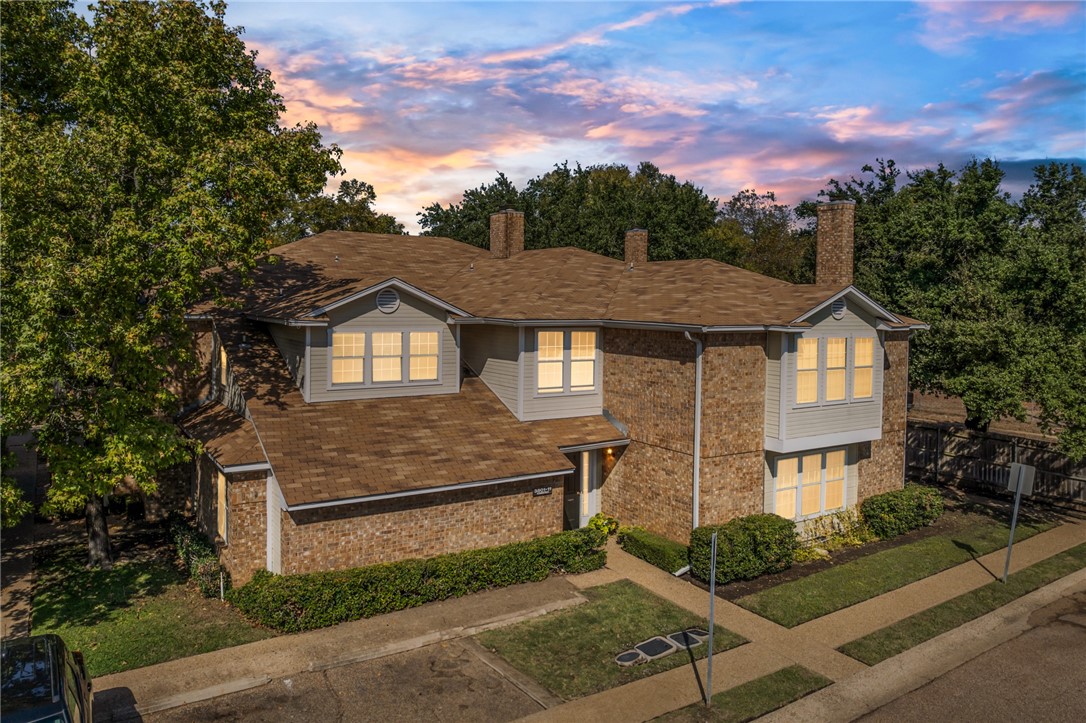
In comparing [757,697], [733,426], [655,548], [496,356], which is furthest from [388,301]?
[757,697]

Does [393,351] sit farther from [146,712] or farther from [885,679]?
[885,679]

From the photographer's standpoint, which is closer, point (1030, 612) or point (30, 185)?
point (30, 185)

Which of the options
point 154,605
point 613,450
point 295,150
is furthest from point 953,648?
point 295,150

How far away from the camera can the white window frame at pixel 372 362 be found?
1836 centimetres

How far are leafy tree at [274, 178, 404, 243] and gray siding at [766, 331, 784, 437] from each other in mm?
35126

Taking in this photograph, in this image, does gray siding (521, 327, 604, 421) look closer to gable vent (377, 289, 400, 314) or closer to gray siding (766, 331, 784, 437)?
gable vent (377, 289, 400, 314)

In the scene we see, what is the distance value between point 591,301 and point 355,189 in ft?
113

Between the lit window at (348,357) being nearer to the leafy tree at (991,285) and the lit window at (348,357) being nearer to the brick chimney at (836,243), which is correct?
the brick chimney at (836,243)

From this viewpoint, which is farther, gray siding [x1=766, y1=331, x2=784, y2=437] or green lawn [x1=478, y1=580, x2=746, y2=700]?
gray siding [x1=766, y1=331, x2=784, y2=437]

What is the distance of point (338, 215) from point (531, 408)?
33.4m

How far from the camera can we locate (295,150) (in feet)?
60.0

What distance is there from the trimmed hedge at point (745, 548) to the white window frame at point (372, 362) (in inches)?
330

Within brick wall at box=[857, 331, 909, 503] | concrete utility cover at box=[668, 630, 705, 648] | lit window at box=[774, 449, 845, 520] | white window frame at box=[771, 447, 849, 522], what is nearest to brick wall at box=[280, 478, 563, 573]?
concrete utility cover at box=[668, 630, 705, 648]

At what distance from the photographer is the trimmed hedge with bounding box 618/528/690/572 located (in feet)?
56.6
